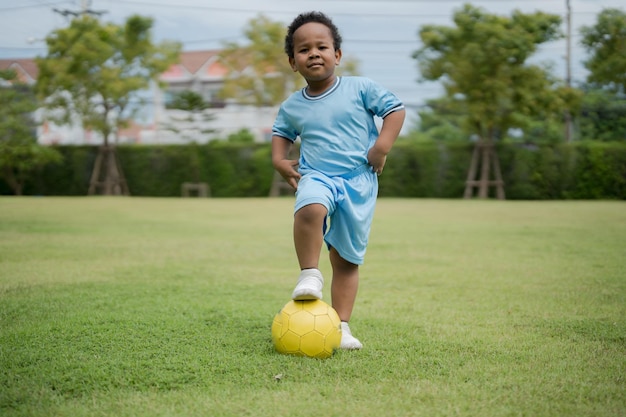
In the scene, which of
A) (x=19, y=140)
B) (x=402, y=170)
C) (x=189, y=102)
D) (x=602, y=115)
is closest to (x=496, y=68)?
(x=402, y=170)

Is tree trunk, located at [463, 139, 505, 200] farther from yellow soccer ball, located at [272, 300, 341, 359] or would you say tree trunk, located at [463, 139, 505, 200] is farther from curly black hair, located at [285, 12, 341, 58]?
yellow soccer ball, located at [272, 300, 341, 359]

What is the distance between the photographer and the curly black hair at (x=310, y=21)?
3.47 meters

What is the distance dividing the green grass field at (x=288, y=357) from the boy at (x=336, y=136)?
55 centimetres

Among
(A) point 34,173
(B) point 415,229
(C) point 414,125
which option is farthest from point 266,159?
(C) point 414,125

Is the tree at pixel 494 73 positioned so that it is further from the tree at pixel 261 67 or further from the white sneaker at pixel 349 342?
the white sneaker at pixel 349 342

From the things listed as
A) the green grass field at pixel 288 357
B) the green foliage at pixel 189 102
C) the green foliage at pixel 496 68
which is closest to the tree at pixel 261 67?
the green foliage at pixel 189 102

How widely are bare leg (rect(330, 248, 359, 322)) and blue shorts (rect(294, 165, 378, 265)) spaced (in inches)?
3.6

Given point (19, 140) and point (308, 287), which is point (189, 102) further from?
point (308, 287)

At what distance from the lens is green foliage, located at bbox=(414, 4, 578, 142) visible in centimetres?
2266

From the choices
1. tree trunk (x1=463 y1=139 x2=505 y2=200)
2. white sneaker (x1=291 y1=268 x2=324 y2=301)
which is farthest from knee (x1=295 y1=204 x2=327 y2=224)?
tree trunk (x1=463 y1=139 x2=505 y2=200)

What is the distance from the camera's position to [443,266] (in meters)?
Answer: 6.70

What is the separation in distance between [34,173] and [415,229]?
1895 centimetres

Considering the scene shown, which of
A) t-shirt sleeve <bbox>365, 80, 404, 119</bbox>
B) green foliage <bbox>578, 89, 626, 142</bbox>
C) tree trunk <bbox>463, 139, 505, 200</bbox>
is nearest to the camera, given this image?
t-shirt sleeve <bbox>365, 80, 404, 119</bbox>

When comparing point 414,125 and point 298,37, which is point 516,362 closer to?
point 298,37
